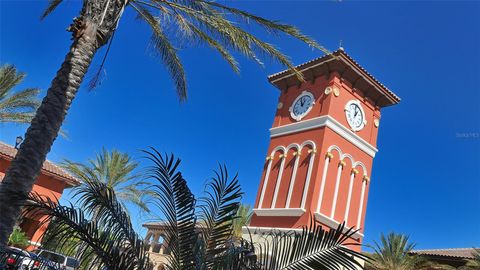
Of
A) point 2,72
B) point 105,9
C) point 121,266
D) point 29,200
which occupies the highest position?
point 2,72

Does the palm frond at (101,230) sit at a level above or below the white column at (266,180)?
below

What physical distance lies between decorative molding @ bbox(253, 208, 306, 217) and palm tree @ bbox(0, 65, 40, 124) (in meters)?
11.7

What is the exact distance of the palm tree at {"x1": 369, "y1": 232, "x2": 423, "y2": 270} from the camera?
70.6 feet

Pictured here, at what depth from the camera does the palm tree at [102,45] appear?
5387mm

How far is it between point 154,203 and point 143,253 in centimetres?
72

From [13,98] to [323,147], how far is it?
1432cm

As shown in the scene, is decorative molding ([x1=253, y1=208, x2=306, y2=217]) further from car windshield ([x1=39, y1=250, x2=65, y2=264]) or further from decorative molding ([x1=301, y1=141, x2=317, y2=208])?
car windshield ([x1=39, y1=250, x2=65, y2=264])

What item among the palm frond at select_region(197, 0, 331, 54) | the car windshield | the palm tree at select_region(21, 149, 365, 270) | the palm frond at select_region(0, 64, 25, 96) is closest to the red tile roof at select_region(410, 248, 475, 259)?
the palm frond at select_region(197, 0, 331, 54)

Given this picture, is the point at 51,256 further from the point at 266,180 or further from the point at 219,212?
the point at 266,180

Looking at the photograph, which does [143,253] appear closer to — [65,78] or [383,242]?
[65,78]

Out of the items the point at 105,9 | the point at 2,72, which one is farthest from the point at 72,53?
the point at 2,72

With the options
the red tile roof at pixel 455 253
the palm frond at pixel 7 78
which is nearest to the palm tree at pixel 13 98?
the palm frond at pixel 7 78

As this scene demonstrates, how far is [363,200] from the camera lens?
1748cm

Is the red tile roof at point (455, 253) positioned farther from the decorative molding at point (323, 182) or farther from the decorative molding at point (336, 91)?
the decorative molding at point (336, 91)
